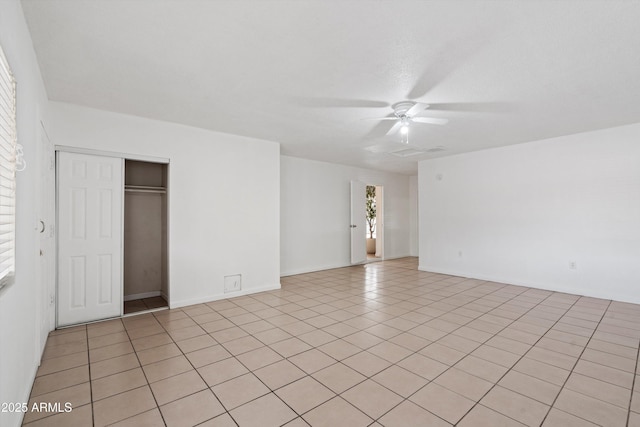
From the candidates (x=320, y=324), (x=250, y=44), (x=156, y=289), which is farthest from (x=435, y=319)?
(x=156, y=289)

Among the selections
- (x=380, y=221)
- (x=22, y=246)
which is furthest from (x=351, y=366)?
(x=380, y=221)

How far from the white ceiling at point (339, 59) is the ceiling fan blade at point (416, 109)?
11cm

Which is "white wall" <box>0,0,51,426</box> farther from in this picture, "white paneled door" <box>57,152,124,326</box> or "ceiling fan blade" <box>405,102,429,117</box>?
"ceiling fan blade" <box>405,102,429,117</box>

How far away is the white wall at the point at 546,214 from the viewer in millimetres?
4336

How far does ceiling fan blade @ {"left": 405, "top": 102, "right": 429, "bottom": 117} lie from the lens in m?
3.38

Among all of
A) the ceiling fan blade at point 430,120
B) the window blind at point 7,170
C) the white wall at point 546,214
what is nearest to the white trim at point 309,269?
the white wall at point 546,214

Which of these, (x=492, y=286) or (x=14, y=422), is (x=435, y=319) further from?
(x=14, y=422)

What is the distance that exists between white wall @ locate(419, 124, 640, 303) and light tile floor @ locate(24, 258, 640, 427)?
2.24 feet

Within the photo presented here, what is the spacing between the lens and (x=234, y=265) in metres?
4.61

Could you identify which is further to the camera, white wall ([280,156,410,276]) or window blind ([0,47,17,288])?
white wall ([280,156,410,276])

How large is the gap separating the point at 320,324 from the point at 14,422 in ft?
8.15

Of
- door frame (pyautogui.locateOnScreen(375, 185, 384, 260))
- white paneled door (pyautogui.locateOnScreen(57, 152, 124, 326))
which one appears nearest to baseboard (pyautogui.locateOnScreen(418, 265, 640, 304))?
door frame (pyautogui.locateOnScreen(375, 185, 384, 260))

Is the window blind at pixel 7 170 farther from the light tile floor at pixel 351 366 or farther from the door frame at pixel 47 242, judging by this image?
the door frame at pixel 47 242

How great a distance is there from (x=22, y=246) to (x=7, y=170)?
0.66 m
